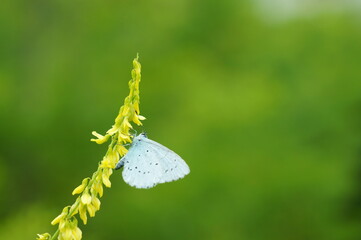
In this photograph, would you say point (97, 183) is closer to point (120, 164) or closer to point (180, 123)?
point (120, 164)

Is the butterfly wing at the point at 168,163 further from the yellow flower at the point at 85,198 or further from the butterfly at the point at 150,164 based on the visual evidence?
the yellow flower at the point at 85,198

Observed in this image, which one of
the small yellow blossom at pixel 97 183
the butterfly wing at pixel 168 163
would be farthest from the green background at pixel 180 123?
the small yellow blossom at pixel 97 183

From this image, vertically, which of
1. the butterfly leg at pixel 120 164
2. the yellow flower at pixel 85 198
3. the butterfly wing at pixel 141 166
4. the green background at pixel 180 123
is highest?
the green background at pixel 180 123

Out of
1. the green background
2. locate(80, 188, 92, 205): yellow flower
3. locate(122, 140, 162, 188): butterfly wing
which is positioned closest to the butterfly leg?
locate(122, 140, 162, 188): butterfly wing

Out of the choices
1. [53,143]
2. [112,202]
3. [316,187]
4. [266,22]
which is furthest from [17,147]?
[266,22]

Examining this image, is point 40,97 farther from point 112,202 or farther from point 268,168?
point 268,168

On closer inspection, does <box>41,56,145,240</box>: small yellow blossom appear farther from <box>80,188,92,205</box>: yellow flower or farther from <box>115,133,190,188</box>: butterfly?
<box>115,133,190,188</box>: butterfly

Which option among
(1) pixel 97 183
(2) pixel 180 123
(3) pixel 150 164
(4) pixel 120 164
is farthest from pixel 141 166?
(2) pixel 180 123
